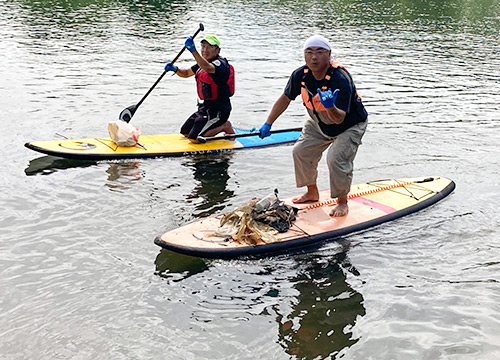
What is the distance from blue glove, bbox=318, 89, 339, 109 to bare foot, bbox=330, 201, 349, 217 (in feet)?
5.26

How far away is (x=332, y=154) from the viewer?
7.57 meters

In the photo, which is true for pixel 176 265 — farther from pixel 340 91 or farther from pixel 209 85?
pixel 209 85

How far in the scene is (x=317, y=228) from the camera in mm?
7516

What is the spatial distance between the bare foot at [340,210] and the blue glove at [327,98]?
1602 mm

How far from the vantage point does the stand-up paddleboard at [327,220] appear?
6.92 m

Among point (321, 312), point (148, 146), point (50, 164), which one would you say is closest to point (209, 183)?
point (148, 146)

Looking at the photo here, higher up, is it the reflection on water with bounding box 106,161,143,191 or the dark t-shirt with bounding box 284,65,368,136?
the dark t-shirt with bounding box 284,65,368,136

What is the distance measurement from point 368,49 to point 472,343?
57.9 feet

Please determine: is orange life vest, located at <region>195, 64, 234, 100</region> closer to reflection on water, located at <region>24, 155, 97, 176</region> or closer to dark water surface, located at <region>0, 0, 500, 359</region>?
dark water surface, located at <region>0, 0, 500, 359</region>

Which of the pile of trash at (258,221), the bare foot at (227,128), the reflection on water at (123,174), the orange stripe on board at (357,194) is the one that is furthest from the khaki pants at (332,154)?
the bare foot at (227,128)

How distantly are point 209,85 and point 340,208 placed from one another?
4076 millimetres

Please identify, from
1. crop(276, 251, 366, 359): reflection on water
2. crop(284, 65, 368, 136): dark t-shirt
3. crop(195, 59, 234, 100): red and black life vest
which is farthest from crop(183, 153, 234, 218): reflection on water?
crop(276, 251, 366, 359): reflection on water

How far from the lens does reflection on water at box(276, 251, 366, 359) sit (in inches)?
223

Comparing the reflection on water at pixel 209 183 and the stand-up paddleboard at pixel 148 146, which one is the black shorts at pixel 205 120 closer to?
the stand-up paddleboard at pixel 148 146
